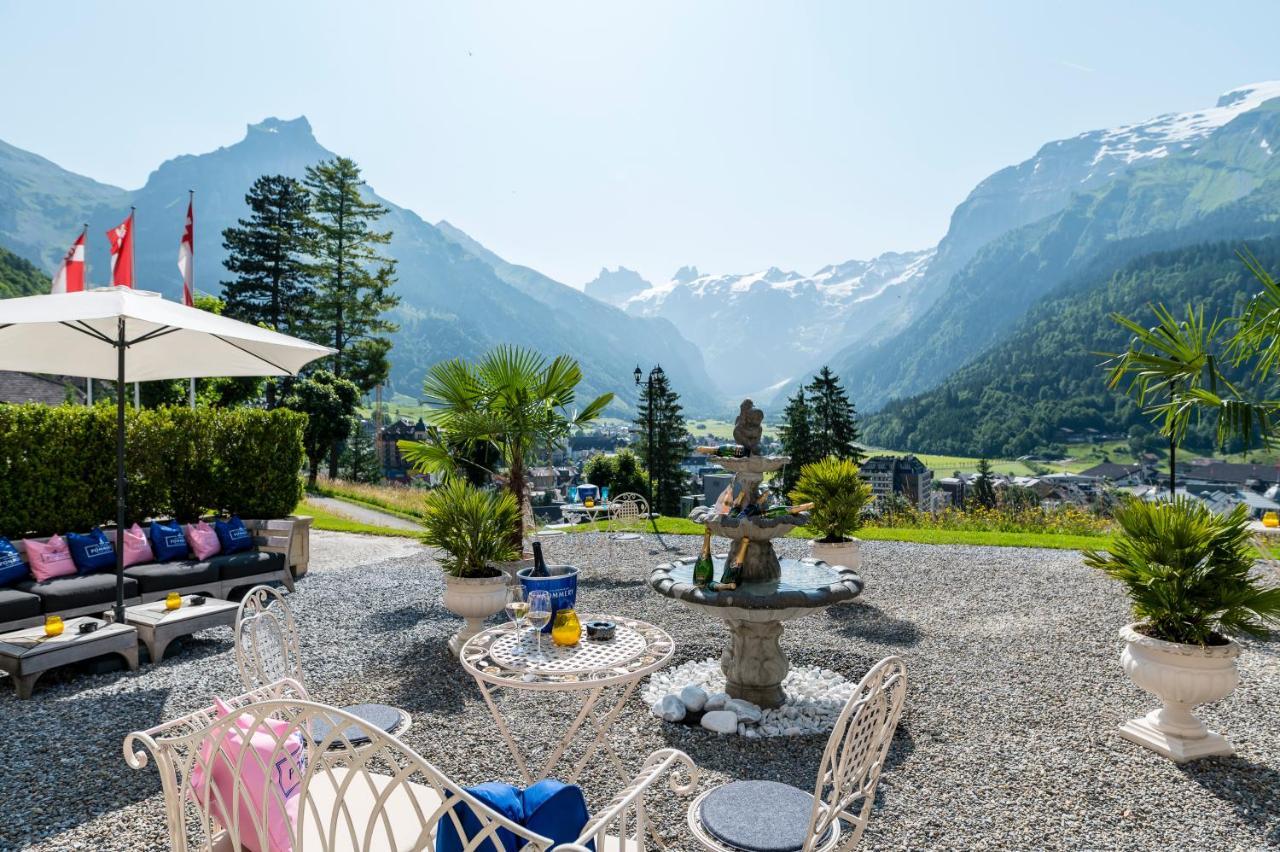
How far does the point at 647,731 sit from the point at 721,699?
57cm

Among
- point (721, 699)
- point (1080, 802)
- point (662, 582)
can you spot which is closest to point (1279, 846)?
point (1080, 802)

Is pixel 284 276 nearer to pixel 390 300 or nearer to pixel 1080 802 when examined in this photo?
pixel 390 300

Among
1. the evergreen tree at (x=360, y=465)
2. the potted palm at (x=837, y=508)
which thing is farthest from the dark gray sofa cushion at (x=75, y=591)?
the evergreen tree at (x=360, y=465)

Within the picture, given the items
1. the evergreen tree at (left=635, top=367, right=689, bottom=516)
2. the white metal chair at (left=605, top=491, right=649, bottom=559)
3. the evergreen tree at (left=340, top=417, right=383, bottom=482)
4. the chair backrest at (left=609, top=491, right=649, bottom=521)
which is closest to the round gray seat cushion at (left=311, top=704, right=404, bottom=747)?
the white metal chair at (left=605, top=491, right=649, bottom=559)

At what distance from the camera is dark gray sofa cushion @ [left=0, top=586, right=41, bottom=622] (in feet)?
19.0

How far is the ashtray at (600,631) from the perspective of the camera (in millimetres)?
3543

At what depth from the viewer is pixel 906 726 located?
14.6 ft

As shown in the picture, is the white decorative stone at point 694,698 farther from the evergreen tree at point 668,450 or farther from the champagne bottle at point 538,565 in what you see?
the evergreen tree at point 668,450

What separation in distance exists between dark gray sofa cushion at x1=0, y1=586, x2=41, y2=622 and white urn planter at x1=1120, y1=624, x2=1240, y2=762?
26.4 ft

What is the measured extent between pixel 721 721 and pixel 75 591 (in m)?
5.69

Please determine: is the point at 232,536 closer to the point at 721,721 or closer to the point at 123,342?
the point at 123,342

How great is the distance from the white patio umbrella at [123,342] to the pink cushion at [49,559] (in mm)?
449

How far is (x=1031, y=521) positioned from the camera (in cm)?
1319

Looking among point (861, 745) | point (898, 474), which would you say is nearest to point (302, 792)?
point (861, 745)
